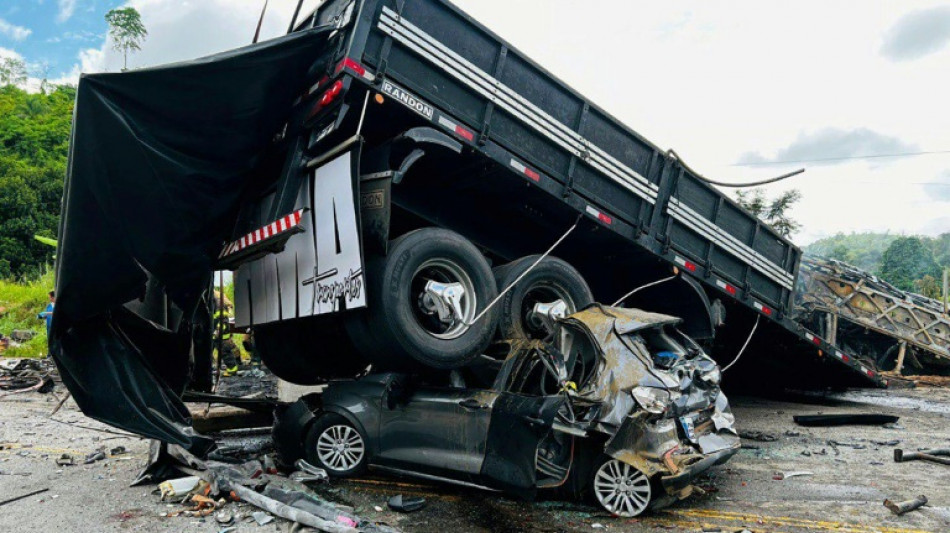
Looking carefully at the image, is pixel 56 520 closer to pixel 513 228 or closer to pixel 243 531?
pixel 243 531

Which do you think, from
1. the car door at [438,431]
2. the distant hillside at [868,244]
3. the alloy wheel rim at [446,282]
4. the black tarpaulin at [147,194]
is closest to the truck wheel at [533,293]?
the alloy wheel rim at [446,282]

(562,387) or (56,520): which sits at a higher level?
(562,387)

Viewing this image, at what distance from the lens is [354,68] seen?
455 centimetres

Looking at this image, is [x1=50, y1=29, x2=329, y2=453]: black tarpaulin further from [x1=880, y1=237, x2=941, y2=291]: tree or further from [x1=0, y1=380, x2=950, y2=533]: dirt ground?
[x1=880, y1=237, x2=941, y2=291]: tree

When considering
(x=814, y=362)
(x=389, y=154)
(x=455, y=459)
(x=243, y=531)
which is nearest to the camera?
(x=243, y=531)

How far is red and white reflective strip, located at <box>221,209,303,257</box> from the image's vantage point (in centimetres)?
502

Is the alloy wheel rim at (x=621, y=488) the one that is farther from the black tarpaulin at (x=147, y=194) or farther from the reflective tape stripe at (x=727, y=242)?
the reflective tape stripe at (x=727, y=242)

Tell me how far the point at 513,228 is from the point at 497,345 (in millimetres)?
1275

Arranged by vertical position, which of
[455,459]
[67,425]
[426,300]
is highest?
[426,300]

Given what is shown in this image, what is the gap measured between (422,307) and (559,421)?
5.39 ft

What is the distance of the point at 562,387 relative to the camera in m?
4.64

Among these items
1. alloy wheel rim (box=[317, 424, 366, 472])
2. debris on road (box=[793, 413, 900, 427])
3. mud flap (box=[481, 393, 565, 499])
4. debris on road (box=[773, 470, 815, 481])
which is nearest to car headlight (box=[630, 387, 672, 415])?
mud flap (box=[481, 393, 565, 499])

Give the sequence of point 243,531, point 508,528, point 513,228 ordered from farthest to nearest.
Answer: point 513,228, point 508,528, point 243,531

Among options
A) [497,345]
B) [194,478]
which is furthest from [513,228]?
[194,478]
